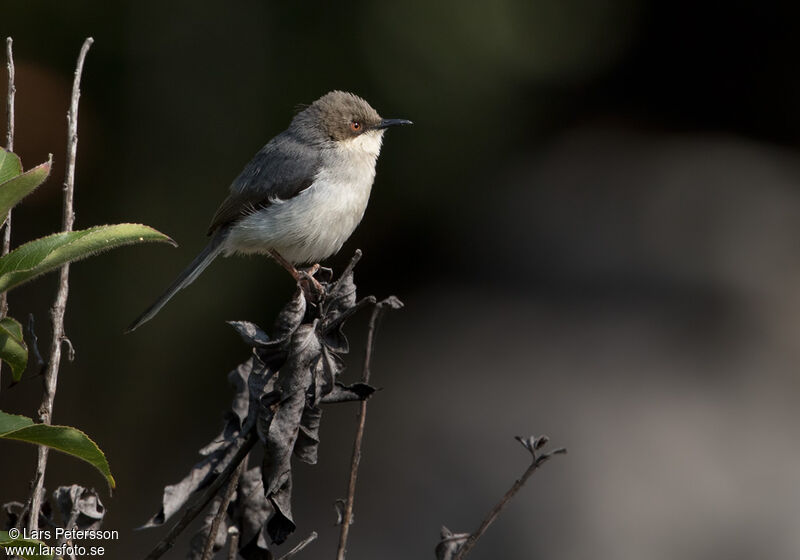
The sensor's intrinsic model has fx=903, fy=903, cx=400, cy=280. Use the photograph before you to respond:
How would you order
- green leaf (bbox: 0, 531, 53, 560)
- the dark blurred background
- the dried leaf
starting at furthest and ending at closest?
the dark blurred background
the dried leaf
green leaf (bbox: 0, 531, 53, 560)

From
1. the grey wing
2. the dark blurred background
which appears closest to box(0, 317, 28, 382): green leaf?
the grey wing

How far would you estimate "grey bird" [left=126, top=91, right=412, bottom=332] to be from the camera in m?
4.09

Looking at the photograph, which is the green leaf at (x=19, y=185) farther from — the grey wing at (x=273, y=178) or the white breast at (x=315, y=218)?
the grey wing at (x=273, y=178)

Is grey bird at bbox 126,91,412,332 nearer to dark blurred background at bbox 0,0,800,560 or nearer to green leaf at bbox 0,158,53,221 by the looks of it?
dark blurred background at bbox 0,0,800,560

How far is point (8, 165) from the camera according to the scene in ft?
5.70

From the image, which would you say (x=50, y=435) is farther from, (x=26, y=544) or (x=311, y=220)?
(x=311, y=220)

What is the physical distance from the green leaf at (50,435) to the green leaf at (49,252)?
0.78 ft

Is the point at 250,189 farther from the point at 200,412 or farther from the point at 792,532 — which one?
the point at 792,532

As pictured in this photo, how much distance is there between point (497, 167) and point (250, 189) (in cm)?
256

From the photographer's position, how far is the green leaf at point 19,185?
1.61 m

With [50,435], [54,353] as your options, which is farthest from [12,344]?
[54,353]

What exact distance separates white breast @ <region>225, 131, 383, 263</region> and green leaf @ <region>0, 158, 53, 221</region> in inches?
95.5

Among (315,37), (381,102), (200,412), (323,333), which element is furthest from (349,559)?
(323,333)

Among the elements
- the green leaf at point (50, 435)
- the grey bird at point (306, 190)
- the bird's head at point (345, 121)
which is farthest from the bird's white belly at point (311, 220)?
the green leaf at point (50, 435)
